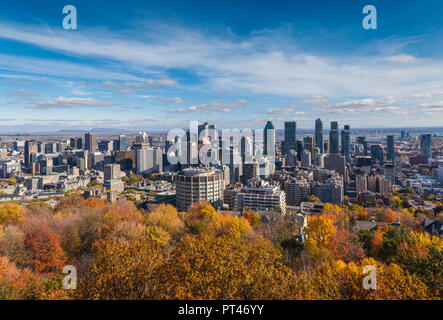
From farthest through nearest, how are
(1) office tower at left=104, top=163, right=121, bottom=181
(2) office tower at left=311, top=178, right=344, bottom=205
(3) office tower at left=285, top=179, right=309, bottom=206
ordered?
(1) office tower at left=104, top=163, right=121, bottom=181 < (3) office tower at left=285, top=179, right=309, bottom=206 < (2) office tower at left=311, top=178, right=344, bottom=205

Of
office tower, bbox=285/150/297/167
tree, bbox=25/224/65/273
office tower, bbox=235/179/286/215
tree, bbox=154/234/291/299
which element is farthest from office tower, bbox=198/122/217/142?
tree, bbox=154/234/291/299

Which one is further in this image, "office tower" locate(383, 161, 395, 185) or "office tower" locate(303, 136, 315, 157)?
"office tower" locate(303, 136, 315, 157)

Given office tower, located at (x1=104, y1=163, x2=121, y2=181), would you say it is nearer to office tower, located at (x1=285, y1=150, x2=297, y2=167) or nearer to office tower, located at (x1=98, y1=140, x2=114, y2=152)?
office tower, located at (x1=285, y1=150, x2=297, y2=167)

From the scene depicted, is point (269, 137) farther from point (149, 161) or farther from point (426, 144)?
point (426, 144)

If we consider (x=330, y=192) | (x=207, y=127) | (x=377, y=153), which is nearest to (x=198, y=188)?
(x=330, y=192)

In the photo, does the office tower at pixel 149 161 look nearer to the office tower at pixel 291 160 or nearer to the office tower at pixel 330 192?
the office tower at pixel 291 160
